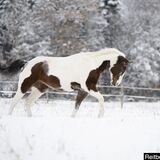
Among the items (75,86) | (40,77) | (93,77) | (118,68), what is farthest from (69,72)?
(118,68)

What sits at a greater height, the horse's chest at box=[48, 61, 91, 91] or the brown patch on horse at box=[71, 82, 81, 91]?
the horse's chest at box=[48, 61, 91, 91]

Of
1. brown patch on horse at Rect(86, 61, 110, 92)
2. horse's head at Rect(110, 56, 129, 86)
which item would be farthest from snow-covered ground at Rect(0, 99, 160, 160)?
horse's head at Rect(110, 56, 129, 86)

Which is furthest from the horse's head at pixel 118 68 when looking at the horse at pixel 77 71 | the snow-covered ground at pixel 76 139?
the snow-covered ground at pixel 76 139

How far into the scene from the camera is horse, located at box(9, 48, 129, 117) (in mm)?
10039

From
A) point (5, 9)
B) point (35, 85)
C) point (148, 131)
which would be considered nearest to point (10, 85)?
point (5, 9)

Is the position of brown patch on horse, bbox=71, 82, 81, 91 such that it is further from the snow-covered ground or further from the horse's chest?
the snow-covered ground

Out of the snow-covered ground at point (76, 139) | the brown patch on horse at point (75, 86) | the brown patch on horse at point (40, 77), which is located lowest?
the snow-covered ground at point (76, 139)

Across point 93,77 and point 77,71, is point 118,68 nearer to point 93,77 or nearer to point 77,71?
point 93,77

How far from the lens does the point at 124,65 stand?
1029 centimetres

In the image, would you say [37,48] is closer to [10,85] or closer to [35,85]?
[10,85]

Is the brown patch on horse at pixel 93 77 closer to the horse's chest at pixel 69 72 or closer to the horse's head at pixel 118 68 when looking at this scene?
the horse's chest at pixel 69 72

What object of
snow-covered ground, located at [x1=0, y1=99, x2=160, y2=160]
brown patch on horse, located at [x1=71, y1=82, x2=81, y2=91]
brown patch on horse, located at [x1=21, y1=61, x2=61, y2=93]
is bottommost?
snow-covered ground, located at [x1=0, y1=99, x2=160, y2=160]

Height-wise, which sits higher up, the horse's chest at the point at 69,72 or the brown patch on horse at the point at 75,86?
the horse's chest at the point at 69,72

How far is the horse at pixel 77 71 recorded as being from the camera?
10.0m
